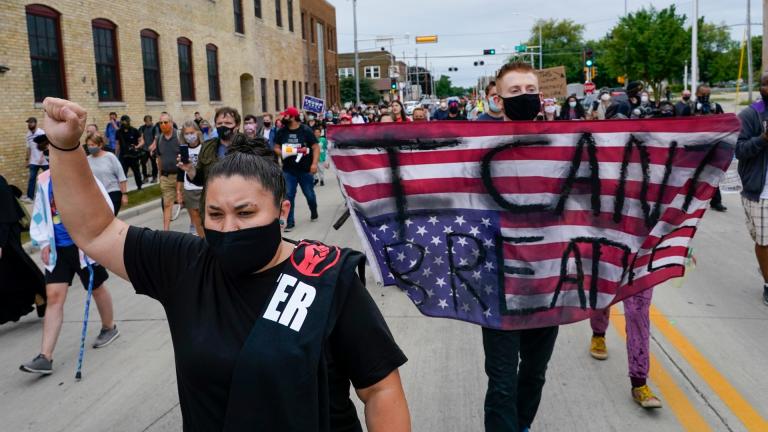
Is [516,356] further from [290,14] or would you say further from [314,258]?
[290,14]

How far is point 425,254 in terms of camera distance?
10.6 feet

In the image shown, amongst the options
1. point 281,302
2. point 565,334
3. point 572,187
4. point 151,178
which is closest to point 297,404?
point 281,302

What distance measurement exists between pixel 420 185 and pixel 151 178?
1803 cm

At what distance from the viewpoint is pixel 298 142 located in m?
10.9

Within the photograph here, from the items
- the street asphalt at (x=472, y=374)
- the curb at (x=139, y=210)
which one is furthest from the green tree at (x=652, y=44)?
the street asphalt at (x=472, y=374)

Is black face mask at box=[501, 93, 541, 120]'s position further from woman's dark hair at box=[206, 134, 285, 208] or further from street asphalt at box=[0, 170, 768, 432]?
street asphalt at box=[0, 170, 768, 432]

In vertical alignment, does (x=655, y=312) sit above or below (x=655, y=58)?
below

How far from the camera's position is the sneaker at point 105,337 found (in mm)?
5801

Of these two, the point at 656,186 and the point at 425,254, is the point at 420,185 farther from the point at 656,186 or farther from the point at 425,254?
the point at 656,186

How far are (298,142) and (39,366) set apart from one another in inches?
246

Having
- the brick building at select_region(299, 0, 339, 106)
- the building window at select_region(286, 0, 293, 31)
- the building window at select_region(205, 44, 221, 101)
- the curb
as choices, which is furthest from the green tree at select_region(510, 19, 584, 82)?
the curb

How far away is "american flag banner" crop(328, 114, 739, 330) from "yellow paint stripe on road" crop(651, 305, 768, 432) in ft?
5.09

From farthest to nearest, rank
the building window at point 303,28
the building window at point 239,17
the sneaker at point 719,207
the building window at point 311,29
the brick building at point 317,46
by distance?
the building window at point 311,29 → the brick building at point 317,46 → the building window at point 303,28 → the building window at point 239,17 → the sneaker at point 719,207

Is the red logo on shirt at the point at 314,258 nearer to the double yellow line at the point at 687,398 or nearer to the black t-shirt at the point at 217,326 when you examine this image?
the black t-shirt at the point at 217,326
